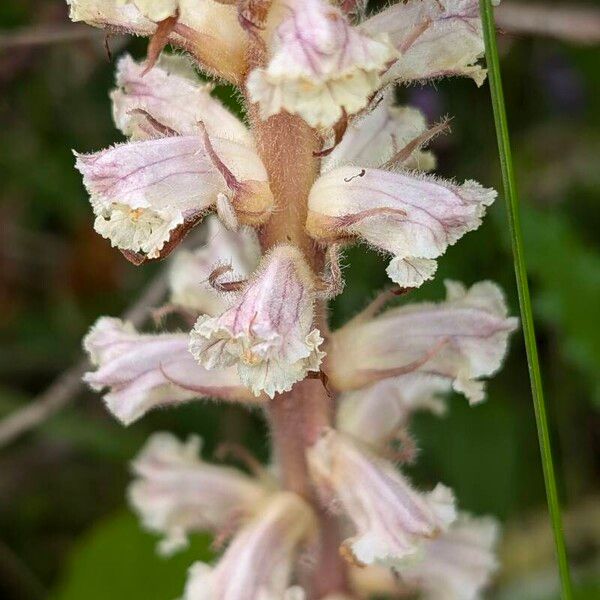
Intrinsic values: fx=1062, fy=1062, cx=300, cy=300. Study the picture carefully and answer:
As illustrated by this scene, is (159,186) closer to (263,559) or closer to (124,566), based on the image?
(263,559)

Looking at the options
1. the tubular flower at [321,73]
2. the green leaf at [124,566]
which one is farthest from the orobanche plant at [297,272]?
the green leaf at [124,566]

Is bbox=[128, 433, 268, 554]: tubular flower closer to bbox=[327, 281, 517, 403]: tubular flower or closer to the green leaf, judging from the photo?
bbox=[327, 281, 517, 403]: tubular flower

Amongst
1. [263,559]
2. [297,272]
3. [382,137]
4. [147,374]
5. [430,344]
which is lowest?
[263,559]

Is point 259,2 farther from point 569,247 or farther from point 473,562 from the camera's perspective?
point 569,247

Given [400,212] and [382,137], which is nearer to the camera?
[400,212]

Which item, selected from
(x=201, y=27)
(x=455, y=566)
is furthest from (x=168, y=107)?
(x=455, y=566)

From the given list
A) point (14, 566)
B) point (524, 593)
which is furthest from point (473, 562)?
point (14, 566)

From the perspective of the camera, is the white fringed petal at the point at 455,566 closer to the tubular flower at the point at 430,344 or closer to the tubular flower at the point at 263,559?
the tubular flower at the point at 263,559

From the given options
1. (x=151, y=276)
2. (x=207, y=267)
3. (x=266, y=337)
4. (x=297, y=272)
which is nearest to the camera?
(x=266, y=337)
